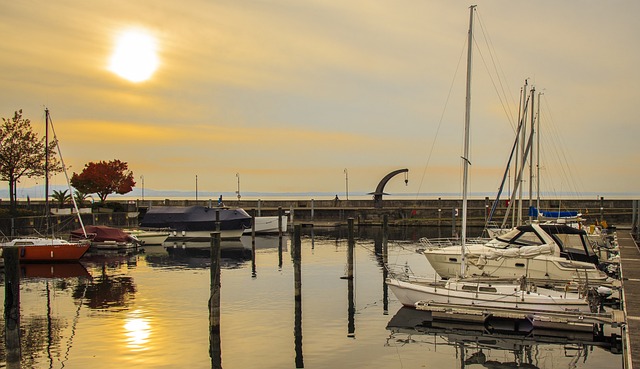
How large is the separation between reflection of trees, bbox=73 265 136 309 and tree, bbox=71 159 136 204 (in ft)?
181

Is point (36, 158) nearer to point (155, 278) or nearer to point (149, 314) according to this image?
point (155, 278)

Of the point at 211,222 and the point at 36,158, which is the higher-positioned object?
the point at 36,158

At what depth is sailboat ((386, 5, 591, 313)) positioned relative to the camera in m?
25.0

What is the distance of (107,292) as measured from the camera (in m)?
35.2

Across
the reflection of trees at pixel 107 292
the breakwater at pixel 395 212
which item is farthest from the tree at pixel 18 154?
the reflection of trees at pixel 107 292

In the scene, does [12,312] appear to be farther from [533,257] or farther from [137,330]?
[533,257]

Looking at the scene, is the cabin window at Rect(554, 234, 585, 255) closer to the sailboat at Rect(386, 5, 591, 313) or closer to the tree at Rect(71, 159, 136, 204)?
the sailboat at Rect(386, 5, 591, 313)

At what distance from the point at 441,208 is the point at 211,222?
31.3 m

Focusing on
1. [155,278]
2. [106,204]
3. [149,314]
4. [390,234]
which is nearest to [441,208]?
[390,234]

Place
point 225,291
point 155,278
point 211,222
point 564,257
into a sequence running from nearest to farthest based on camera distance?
point 564,257 → point 225,291 → point 155,278 → point 211,222

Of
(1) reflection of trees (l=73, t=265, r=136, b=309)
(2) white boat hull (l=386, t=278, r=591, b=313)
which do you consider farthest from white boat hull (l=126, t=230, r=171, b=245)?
(2) white boat hull (l=386, t=278, r=591, b=313)

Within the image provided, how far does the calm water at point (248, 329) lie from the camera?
21500 millimetres

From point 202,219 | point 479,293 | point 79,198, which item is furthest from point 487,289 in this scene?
point 79,198

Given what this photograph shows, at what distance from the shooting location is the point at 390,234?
71.1 metres
